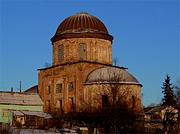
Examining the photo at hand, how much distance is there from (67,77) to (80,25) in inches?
219

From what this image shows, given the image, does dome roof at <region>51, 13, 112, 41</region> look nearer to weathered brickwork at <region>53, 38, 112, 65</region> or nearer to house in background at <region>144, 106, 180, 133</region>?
weathered brickwork at <region>53, 38, 112, 65</region>

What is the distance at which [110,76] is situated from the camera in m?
41.2

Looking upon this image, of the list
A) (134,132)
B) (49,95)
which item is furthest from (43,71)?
(134,132)

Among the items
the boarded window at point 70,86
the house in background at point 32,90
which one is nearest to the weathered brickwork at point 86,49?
the boarded window at point 70,86

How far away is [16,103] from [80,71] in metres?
7.18

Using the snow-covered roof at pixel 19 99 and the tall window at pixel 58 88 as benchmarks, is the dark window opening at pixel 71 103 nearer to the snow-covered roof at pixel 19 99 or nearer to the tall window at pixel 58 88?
the tall window at pixel 58 88

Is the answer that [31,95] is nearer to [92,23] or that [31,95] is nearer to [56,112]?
[56,112]

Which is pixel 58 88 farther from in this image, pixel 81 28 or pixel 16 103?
pixel 81 28

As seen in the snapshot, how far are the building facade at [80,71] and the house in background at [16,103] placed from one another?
1.30 metres

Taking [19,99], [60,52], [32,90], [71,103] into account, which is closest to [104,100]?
[71,103]

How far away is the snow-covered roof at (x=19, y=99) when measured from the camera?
42797mm

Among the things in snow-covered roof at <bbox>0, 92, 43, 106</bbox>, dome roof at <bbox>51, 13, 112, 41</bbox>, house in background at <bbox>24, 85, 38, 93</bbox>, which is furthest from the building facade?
house in background at <bbox>24, 85, 38, 93</bbox>

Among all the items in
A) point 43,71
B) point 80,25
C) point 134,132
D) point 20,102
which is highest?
point 80,25

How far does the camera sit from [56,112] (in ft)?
140
